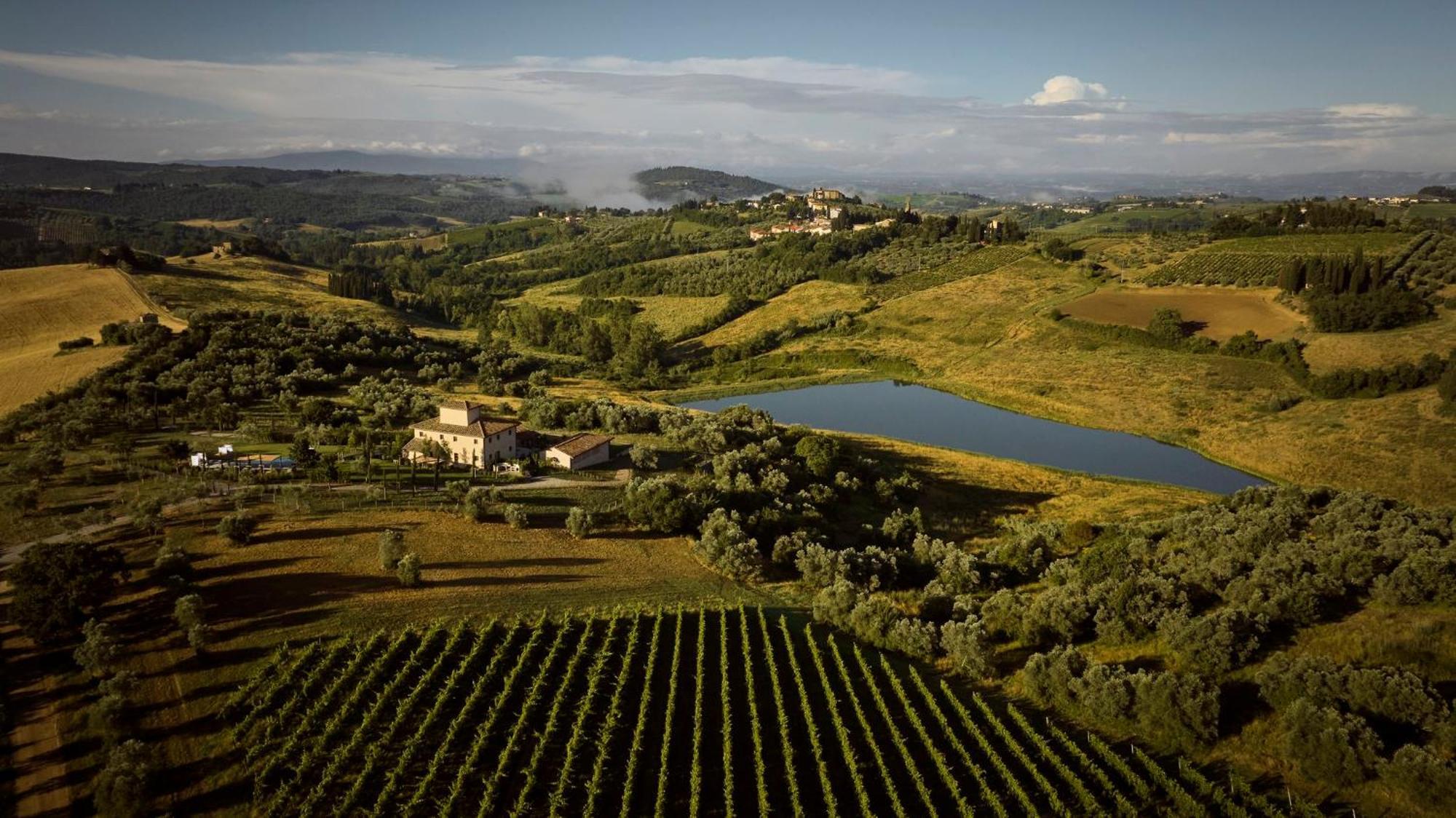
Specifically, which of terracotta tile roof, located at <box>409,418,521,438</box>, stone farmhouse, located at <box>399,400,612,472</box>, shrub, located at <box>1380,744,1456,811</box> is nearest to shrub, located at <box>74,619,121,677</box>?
stone farmhouse, located at <box>399,400,612,472</box>

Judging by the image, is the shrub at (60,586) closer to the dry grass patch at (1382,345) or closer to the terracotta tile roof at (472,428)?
the terracotta tile roof at (472,428)

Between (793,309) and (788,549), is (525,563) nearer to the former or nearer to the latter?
(788,549)

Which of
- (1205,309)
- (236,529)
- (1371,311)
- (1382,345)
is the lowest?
(236,529)

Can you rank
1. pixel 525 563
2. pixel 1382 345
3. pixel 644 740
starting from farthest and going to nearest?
pixel 1382 345, pixel 525 563, pixel 644 740

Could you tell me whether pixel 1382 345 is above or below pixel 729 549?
above

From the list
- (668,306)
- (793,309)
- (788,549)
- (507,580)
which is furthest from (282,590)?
(668,306)

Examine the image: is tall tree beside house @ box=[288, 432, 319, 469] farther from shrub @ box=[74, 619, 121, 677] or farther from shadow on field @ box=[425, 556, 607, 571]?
shrub @ box=[74, 619, 121, 677]

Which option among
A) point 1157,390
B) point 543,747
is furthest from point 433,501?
point 1157,390

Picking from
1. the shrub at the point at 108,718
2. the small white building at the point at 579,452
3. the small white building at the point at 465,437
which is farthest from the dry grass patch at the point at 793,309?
the shrub at the point at 108,718
